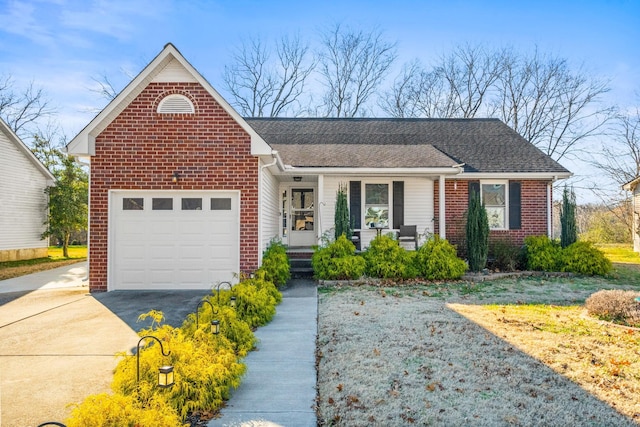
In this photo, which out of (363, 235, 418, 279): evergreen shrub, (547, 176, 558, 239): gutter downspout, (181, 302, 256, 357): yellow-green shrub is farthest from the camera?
(547, 176, 558, 239): gutter downspout

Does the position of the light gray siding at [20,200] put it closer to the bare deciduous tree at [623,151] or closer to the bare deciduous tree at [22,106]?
the bare deciduous tree at [22,106]

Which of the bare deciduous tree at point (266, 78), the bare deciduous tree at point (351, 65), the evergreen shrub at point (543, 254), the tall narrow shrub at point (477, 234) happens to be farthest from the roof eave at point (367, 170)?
the bare deciduous tree at point (266, 78)

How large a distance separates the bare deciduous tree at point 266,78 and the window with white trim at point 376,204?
17.6m

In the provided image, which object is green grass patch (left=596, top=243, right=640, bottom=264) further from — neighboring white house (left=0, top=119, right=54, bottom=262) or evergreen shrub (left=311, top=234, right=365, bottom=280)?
neighboring white house (left=0, top=119, right=54, bottom=262)

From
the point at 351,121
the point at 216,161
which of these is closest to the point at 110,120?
the point at 216,161

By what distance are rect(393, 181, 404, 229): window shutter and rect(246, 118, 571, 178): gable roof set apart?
938 millimetres

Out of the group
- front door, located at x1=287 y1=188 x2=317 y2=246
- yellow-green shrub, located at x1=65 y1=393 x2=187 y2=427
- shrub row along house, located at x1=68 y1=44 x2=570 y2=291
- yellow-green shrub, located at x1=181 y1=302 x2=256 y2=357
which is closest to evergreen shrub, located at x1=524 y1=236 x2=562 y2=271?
front door, located at x1=287 y1=188 x2=317 y2=246

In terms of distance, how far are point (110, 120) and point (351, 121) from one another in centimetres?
1081

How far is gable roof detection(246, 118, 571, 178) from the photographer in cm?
1370

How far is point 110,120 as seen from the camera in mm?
9914

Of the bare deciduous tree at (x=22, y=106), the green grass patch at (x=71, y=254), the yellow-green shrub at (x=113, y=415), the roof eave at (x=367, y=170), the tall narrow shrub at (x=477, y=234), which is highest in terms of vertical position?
the bare deciduous tree at (x=22, y=106)

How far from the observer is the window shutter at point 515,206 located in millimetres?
14422

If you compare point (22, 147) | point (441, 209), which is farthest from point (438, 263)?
point (22, 147)

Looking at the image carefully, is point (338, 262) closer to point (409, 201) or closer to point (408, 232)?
point (408, 232)
